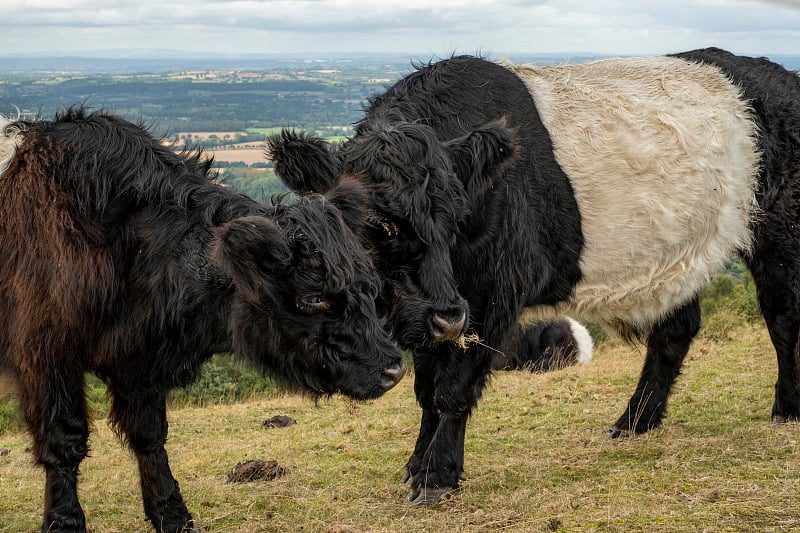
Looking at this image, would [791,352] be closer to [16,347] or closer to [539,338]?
[16,347]

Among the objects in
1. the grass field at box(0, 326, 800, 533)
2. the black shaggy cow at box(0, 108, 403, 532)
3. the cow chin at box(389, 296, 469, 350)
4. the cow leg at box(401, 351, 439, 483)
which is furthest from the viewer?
the cow leg at box(401, 351, 439, 483)

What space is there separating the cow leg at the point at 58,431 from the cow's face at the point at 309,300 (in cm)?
104

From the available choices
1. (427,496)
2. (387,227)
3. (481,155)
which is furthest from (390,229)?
(427,496)

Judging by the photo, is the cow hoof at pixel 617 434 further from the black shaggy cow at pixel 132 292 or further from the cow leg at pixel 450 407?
the black shaggy cow at pixel 132 292

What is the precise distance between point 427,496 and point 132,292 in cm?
259

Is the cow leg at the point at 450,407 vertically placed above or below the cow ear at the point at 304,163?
below

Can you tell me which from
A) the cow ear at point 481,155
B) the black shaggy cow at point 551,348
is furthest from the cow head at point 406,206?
the black shaggy cow at point 551,348

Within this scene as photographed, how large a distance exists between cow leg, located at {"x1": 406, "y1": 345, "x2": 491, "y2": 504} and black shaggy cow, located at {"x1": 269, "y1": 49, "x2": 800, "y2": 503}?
0.01 metres

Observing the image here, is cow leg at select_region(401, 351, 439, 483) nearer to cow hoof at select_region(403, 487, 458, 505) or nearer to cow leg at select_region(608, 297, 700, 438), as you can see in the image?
cow hoof at select_region(403, 487, 458, 505)

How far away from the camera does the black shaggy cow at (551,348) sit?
14966 mm

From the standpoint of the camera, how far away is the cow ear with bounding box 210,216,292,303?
4.10 m

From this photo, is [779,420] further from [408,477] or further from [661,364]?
[408,477]

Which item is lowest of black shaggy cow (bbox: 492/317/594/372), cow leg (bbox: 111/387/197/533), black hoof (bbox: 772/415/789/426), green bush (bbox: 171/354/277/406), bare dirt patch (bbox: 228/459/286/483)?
green bush (bbox: 171/354/277/406)

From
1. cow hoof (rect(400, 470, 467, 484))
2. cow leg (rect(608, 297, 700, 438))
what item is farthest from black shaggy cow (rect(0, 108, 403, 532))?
cow leg (rect(608, 297, 700, 438))
